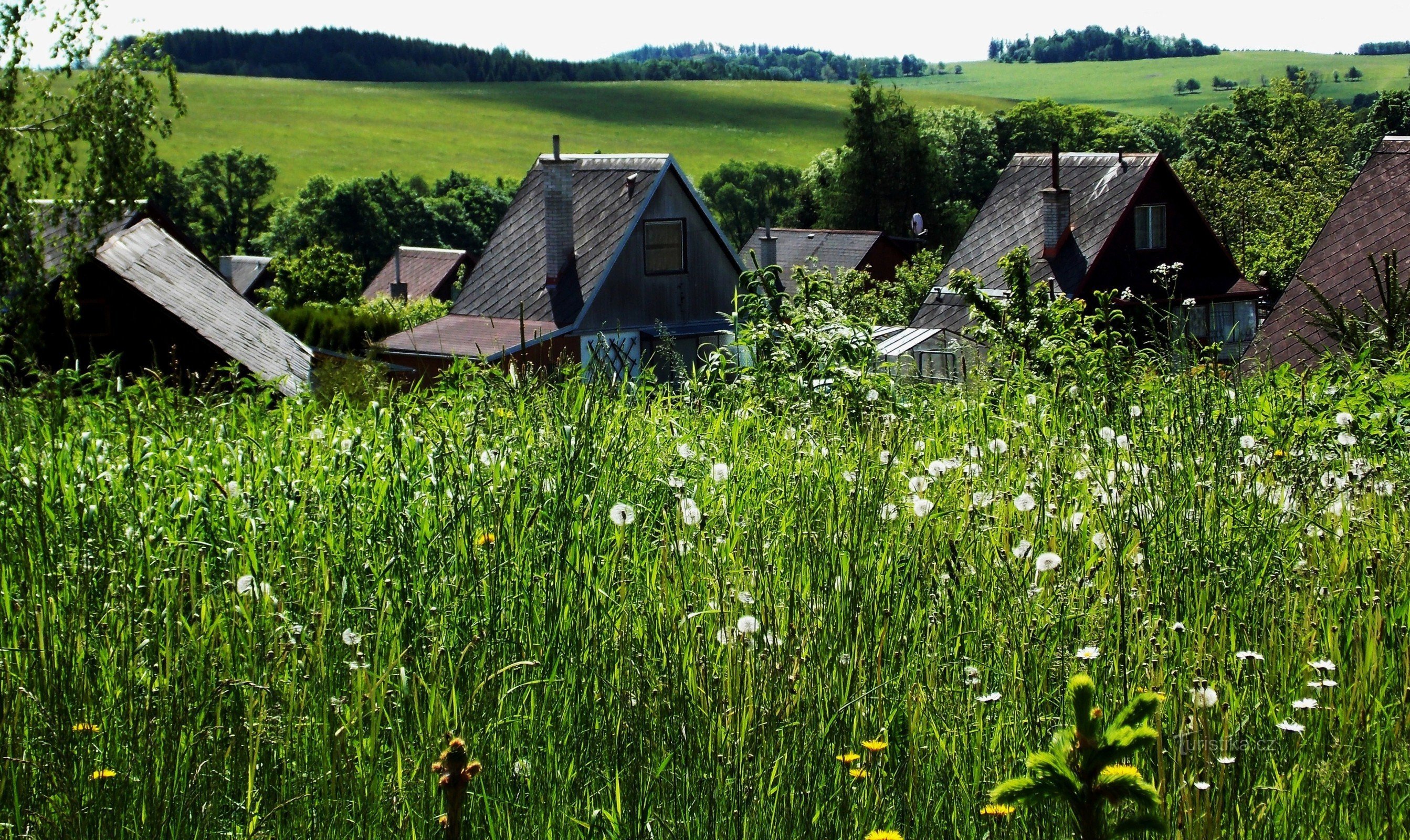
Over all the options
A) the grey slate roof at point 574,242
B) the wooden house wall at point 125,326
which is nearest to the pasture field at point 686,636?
the wooden house wall at point 125,326

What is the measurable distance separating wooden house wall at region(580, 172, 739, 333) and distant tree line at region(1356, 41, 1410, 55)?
194m

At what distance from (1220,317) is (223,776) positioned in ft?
109

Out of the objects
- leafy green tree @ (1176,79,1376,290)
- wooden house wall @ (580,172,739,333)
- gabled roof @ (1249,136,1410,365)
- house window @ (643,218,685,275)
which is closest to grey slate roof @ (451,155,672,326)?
wooden house wall @ (580,172,739,333)

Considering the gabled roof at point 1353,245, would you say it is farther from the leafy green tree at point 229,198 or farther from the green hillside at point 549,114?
the green hillside at point 549,114

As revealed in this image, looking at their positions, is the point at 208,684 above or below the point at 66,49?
below

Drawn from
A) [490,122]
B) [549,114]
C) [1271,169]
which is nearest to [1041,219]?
[1271,169]

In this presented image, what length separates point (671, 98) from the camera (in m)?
168

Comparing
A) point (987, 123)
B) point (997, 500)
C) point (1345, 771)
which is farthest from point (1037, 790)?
point (987, 123)

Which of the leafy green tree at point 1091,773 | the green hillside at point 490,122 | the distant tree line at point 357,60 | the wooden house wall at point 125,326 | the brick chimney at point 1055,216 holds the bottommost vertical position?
the wooden house wall at point 125,326

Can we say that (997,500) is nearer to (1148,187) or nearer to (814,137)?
(1148,187)

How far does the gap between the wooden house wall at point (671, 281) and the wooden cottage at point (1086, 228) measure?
5.56 metres

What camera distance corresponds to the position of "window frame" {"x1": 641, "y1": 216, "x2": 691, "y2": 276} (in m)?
27.1

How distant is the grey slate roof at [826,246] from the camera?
54.8 meters

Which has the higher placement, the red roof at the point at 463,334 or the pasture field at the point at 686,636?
the pasture field at the point at 686,636
